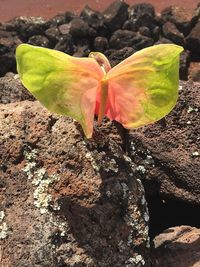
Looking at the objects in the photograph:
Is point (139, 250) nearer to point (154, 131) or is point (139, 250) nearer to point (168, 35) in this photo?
point (154, 131)

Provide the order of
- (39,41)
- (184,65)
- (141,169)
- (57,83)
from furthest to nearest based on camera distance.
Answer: (39,41) → (184,65) → (141,169) → (57,83)

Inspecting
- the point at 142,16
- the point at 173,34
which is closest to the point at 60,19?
the point at 142,16

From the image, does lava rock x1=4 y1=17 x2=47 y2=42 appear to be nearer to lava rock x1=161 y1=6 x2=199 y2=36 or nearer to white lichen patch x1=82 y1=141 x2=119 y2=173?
lava rock x1=161 y1=6 x2=199 y2=36

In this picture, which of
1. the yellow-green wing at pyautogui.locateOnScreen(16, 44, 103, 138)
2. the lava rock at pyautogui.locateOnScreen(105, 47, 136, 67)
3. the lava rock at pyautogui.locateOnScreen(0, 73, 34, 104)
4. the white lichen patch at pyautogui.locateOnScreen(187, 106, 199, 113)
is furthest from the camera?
the lava rock at pyautogui.locateOnScreen(105, 47, 136, 67)

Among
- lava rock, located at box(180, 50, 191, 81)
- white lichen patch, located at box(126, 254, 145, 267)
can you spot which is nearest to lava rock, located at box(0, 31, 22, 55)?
lava rock, located at box(180, 50, 191, 81)

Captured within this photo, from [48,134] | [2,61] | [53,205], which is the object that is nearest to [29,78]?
[48,134]

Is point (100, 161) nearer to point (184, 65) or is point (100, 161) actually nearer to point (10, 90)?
point (10, 90)

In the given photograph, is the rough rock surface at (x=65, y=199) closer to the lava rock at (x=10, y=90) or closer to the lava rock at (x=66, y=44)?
the lava rock at (x=10, y=90)

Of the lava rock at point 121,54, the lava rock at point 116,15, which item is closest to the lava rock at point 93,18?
the lava rock at point 116,15
